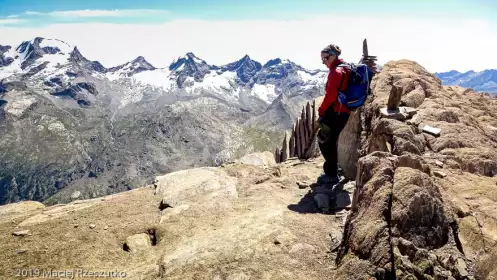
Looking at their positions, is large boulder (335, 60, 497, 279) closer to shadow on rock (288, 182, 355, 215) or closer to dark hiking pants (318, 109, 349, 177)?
dark hiking pants (318, 109, 349, 177)

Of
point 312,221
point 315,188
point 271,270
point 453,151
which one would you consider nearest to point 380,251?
point 271,270

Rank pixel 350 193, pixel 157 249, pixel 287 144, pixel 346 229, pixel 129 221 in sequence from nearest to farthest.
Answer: pixel 346 229 → pixel 157 249 → pixel 129 221 → pixel 350 193 → pixel 287 144

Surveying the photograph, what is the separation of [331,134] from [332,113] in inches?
45.2

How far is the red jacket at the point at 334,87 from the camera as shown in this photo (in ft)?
54.9

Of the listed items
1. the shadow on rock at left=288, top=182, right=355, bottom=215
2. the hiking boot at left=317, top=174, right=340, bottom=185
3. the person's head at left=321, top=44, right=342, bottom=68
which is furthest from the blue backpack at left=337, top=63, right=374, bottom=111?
the hiking boot at left=317, top=174, right=340, bottom=185

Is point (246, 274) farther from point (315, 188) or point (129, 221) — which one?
point (315, 188)

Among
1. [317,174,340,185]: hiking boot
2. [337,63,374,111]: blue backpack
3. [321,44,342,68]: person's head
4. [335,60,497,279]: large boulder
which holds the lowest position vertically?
[317,174,340,185]: hiking boot

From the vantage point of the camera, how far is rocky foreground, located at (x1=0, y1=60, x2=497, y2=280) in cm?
1004

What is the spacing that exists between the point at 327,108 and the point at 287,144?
25.8 meters

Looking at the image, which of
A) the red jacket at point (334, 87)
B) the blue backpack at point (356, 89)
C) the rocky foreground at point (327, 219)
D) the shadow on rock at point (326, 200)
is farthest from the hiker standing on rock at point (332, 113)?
the shadow on rock at point (326, 200)

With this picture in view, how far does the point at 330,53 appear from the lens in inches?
665

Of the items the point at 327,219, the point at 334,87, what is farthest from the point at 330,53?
the point at 327,219

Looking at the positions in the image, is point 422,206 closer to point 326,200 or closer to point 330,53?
point 326,200

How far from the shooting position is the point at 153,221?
15.8 metres
